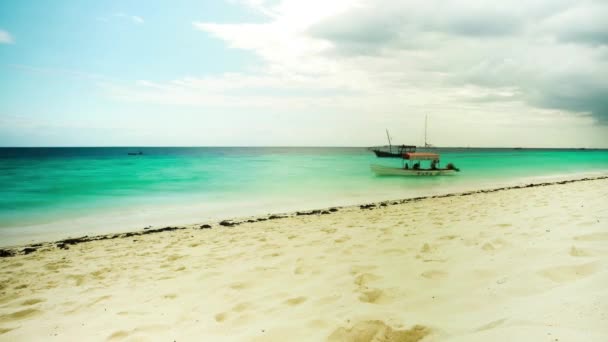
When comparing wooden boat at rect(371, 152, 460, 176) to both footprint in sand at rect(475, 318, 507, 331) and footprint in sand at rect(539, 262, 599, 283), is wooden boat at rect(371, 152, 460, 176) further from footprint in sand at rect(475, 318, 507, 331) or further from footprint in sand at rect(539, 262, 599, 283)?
footprint in sand at rect(475, 318, 507, 331)

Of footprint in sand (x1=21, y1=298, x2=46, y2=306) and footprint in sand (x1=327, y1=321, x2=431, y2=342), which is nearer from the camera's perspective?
footprint in sand (x1=327, y1=321, x2=431, y2=342)

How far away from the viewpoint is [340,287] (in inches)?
171

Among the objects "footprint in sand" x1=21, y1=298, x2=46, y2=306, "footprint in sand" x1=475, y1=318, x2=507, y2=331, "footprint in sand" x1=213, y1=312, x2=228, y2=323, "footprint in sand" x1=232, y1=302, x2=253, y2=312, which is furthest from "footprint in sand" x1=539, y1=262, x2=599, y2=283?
"footprint in sand" x1=21, y1=298, x2=46, y2=306

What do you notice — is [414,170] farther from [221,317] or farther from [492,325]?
[492,325]

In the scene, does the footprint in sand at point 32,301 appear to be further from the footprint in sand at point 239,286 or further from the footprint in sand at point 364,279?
the footprint in sand at point 364,279

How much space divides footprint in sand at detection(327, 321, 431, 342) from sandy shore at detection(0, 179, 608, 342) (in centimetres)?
2

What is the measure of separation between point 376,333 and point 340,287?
52.6 inches

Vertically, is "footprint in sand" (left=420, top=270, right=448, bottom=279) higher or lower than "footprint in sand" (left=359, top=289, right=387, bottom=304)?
higher

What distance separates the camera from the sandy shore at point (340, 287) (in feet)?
9.93

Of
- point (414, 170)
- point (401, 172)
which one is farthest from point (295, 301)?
point (414, 170)

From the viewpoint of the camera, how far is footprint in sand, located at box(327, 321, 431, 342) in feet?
9.52

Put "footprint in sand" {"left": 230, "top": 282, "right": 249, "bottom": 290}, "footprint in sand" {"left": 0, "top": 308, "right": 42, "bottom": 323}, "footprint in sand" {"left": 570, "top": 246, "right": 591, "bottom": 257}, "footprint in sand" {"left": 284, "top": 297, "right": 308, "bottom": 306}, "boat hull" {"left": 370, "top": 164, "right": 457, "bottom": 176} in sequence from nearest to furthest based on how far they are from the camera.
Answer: "footprint in sand" {"left": 284, "top": 297, "right": 308, "bottom": 306} → "footprint in sand" {"left": 570, "top": 246, "right": 591, "bottom": 257} → "footprint in sand" {"left": 0, "top": 308, "right": 42, "bottom": 323} → "footprint in sand" {"left": 230, "top": 282, "right": 249, "bottom": 290} → "boat hull" {"left": 370, "top": 164, "right": 457, "bottom": 176}

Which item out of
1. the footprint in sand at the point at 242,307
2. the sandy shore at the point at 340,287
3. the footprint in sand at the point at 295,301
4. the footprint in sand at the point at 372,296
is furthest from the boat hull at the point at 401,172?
the footprint in sand at the point at 242,307

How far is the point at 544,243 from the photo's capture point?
509 centimetres
